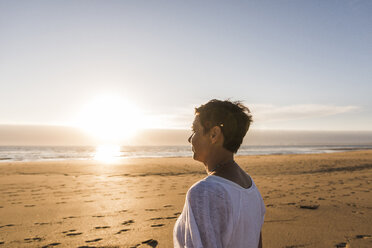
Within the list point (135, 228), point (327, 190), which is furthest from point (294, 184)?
point (135, 228)

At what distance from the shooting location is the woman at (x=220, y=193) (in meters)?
1.25

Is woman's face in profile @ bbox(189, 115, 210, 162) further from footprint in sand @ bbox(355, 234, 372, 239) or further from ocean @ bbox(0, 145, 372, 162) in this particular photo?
→ ocean @ bbox(0, 145, 372, 162)

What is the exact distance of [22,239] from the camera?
4258 millimetres

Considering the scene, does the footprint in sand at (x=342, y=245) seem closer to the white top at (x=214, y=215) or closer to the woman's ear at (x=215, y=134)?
the white top at (x=214, y=215)

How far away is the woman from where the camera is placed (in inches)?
49.0

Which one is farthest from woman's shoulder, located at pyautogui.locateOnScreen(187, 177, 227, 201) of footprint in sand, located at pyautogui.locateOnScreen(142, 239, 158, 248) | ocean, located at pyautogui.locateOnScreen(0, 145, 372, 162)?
ocean, located at pyautogui.locateOnScreen(0, 145, 372, 162)

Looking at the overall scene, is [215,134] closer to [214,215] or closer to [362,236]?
[214,215]

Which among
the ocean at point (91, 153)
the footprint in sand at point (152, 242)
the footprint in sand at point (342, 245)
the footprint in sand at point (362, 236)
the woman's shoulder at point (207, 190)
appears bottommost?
the ocean at point (91, 153)

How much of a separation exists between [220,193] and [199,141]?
0.42m

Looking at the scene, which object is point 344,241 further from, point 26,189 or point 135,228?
point 26,189

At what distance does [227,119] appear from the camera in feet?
4.91

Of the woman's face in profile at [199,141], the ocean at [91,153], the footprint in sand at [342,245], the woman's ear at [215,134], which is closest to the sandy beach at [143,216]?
the footprint in sand at [342,245]

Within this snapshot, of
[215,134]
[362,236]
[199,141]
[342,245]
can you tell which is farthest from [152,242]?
[362,236]

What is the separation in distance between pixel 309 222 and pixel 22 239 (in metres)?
5.15
